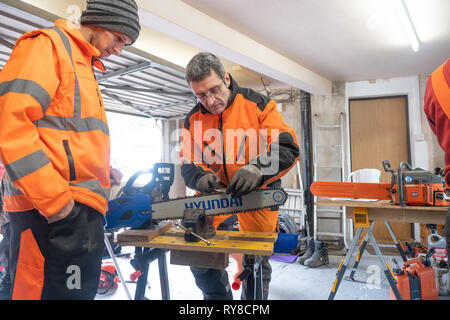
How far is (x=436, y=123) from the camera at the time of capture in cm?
130

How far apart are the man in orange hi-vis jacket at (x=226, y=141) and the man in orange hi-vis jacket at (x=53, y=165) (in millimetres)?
604

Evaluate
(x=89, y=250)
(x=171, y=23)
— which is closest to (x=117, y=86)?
(x=171, y=23)

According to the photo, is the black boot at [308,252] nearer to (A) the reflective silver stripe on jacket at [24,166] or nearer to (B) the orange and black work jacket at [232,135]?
(B) the orange and black work jacket at [232,135]

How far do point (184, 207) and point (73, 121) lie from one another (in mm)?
657

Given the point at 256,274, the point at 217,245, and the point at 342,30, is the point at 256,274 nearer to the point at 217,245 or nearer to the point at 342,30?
the point at 217,245

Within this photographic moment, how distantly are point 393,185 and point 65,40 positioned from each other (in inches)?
109

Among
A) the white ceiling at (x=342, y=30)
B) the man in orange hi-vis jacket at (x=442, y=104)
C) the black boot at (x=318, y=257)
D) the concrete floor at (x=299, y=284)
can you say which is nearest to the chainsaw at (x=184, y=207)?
the man in orange hi-vis jacket at (x=442, y=104)

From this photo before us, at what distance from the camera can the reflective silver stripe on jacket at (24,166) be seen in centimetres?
93

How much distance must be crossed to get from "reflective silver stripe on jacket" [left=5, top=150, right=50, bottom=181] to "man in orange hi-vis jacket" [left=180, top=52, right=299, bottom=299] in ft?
2.60

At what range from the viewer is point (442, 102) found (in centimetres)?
123

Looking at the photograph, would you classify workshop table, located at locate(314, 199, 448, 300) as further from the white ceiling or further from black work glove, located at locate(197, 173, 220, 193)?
the white ceiling

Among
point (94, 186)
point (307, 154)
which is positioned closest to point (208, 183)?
point (94, 186)

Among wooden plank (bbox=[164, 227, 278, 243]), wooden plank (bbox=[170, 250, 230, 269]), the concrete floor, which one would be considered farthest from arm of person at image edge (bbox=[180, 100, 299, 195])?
the concrete floor

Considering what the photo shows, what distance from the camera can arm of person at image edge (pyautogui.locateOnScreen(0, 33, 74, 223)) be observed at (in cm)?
94
